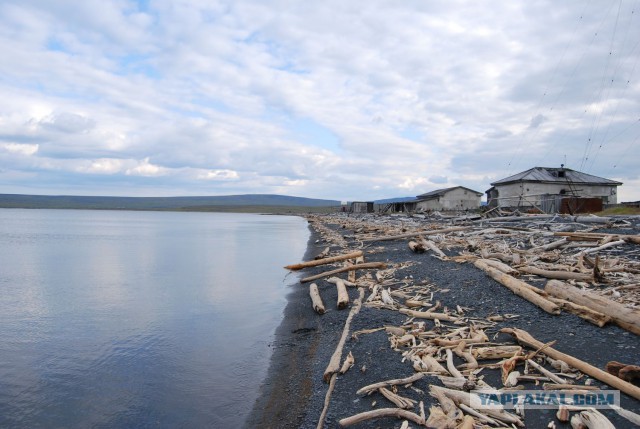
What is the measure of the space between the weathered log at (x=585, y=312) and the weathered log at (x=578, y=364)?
115 cm

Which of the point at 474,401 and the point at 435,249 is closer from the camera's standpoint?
the point at 474,401

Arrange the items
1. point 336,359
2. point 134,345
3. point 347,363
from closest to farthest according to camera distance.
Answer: point 347,363 → point 336,359 → point 134,345

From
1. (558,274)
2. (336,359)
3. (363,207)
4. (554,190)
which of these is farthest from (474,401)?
(363,207)

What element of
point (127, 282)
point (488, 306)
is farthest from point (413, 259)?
point (127, 282)

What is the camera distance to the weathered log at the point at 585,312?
720cm

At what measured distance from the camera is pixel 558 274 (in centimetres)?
1086

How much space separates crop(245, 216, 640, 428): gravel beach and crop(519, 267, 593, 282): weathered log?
1.97 feet

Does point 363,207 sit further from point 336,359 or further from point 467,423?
point 467,423

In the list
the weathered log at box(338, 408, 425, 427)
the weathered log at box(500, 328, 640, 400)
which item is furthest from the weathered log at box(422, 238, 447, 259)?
the weathered log at box(338, 408, 425, 427)

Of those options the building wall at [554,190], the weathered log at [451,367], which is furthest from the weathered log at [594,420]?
the building wall at [554,190]

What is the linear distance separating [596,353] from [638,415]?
72.2 inches

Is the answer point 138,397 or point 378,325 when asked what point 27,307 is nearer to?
point 138,397

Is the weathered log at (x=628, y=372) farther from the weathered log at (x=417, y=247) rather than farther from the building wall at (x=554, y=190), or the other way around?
the building wall at (x=554, y=190)

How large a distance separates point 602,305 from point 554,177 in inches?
2046
